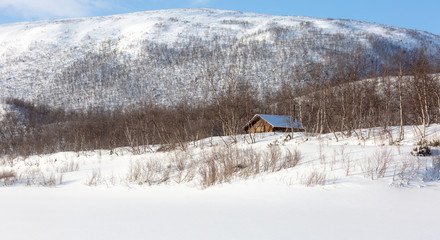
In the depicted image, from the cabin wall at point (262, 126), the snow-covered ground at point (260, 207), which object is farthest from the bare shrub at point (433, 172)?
the cabin wall at point (262, 126)

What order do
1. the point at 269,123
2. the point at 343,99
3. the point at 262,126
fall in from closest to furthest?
the point at 343,99, the point at 269,123, the point at 262,126

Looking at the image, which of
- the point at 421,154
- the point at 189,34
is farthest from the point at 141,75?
the point at 421,154

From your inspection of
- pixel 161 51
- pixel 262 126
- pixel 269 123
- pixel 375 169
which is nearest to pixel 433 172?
pixel 375 169

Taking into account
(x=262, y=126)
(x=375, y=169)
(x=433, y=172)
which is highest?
(x=375, y=169)

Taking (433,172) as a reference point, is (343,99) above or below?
above

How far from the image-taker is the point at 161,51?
128750 millimetres

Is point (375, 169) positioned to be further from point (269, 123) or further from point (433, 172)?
point (269, 123)

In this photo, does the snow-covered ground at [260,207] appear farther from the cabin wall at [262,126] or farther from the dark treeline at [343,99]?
the cabin wall at [262,126]

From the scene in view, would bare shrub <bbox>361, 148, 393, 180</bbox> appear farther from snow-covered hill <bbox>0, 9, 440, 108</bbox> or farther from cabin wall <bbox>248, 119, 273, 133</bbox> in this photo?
snow-covered hill <bbox>0, 9, 440, 108</bbox>

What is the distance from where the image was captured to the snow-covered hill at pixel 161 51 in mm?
94125

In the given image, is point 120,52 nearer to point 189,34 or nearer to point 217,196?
point 189,34

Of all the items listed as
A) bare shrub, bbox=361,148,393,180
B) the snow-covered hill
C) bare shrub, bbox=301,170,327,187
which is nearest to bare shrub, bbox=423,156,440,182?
bare shrub, bbox=361,148,393,180

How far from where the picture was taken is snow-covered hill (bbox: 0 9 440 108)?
3706 inches

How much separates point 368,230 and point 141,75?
110m
